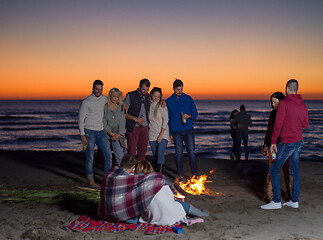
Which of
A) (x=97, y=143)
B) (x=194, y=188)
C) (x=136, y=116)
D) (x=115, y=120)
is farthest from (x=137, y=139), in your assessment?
(x=194, y=188)

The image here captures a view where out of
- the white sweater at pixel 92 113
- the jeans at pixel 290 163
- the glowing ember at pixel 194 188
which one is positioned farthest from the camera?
the white sweater at pixel 92 113

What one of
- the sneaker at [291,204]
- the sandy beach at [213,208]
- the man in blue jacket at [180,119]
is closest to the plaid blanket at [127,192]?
the sandy beach at [213,208]

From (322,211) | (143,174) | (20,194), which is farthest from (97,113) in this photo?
(322,211)

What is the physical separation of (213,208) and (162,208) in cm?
137

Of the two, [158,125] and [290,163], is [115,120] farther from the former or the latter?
[290,163]

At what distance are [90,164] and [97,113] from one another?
1.14 metres

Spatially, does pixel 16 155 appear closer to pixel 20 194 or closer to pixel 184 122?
pixel 20 194

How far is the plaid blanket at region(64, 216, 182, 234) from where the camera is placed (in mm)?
4398

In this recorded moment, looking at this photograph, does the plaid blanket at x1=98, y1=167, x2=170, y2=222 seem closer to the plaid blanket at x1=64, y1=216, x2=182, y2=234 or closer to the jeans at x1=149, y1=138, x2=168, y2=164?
the plaid blanket at x1=64, y1=216, x2=182, y2=234

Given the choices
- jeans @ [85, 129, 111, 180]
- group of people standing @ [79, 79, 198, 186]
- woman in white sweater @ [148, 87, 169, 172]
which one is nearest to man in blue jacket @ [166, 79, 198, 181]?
group of people standing @ [79, 79, 198, 186]

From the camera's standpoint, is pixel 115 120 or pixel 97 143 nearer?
pixel 97 143

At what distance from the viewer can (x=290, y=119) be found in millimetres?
5043

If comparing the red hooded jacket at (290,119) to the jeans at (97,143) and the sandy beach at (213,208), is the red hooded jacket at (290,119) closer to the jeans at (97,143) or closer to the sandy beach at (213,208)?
the sandy beach at (213,208)

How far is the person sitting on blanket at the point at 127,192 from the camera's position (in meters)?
4.36
